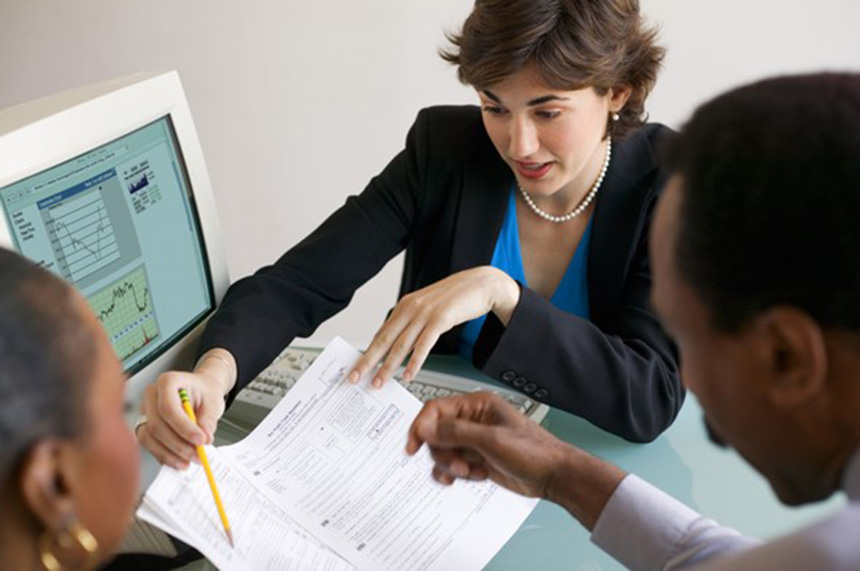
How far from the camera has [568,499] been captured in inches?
39.9

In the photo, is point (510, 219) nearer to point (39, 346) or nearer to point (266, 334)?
point (266, 334)

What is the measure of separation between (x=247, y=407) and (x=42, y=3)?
6.08 feet

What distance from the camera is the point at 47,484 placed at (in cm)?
60

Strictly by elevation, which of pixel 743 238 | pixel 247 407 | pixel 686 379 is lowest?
pixel 247 407

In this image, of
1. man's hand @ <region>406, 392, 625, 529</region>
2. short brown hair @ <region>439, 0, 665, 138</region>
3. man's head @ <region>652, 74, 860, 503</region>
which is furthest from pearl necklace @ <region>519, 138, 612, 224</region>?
man's head @ <region>652, 74, 860, 503</region>

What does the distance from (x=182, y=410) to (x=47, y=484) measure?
53cm

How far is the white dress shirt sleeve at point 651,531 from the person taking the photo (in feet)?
3.09

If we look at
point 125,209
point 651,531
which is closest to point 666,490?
point 651,531

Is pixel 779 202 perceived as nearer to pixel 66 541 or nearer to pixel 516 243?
pixel 66 541

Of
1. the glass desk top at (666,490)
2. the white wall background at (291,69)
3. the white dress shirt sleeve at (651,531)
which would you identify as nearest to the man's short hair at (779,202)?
the white dress shirt sleeve at (651,531)

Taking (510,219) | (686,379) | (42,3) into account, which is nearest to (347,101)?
(42,3)

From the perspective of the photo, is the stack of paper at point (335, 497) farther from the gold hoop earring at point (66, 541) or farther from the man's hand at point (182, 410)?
the gold hoop earring at point (66, 541)

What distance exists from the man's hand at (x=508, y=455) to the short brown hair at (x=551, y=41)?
555 millimetres

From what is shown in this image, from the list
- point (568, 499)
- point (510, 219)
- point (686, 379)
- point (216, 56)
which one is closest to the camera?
point (686, 379)
